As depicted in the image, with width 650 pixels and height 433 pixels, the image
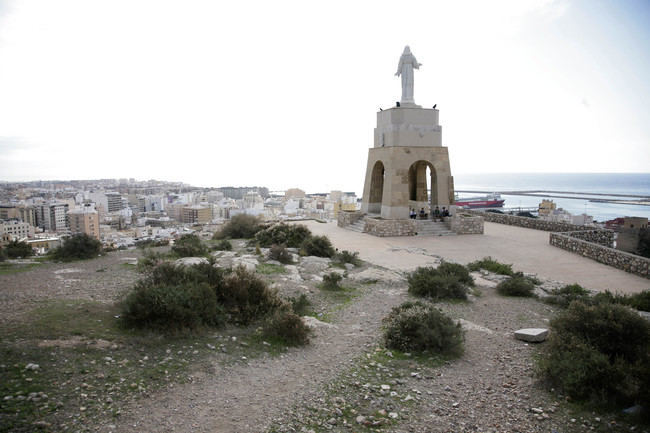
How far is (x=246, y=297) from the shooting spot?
6848 millimetres

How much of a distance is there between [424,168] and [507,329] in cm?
1666

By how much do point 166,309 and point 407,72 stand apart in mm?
18282

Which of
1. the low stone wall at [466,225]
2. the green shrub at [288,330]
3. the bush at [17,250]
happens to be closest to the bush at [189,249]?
the bush at [17,250]

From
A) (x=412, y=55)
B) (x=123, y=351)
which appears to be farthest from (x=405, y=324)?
(x=412, y=55)

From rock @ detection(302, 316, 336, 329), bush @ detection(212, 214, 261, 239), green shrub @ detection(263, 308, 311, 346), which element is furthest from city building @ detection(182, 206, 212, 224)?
green shrub @ detection(263, 308, 311, 346)

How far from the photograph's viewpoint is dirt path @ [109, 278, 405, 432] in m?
3.74

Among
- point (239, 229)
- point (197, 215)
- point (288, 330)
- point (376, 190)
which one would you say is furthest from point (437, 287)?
point (197, 215)

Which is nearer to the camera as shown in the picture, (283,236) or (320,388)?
(320,388)

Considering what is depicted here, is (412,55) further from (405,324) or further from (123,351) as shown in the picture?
(123,351)

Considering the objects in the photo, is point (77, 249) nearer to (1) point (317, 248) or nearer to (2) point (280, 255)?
(2) point (280, 255)

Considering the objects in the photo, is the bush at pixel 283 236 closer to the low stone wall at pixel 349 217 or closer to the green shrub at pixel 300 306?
the low stone wall at pixel 349 217

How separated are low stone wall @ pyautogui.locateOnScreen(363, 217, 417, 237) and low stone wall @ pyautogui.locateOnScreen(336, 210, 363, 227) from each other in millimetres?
2696

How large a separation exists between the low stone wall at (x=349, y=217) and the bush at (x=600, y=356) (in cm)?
1591

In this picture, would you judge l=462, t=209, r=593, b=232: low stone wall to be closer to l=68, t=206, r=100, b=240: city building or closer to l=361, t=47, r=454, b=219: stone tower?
l=361, t=47, r=454, b=219: stone tower
